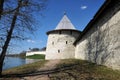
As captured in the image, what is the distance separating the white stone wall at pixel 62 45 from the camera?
25797 millimetres

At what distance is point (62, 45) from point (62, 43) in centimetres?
32

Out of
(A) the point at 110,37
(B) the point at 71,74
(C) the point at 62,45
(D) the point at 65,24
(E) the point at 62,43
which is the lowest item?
(B) the point at 71,74

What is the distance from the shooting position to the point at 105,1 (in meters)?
8.85

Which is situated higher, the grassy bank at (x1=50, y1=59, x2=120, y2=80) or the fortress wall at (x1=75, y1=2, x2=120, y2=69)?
the fortress wall at (x1=75, y1=2, x2=120, y2=69)

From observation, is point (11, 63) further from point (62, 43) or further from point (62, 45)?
point (62, 43)

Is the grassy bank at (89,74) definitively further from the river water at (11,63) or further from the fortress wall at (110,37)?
the river water at (11,63)

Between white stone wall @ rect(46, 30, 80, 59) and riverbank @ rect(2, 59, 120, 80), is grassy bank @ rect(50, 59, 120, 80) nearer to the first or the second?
riverbank @ rect(2, 59, 120, 80)

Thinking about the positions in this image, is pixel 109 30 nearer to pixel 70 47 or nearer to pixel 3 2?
pixel 3 2

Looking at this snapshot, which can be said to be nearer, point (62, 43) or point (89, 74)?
point (89, 74)

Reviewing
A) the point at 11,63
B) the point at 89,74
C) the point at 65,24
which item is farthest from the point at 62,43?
the point at 89,74

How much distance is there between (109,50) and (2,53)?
20.1ft

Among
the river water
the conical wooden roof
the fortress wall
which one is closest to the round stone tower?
the conical wooden roof

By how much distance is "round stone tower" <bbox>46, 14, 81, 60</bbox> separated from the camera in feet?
84.8

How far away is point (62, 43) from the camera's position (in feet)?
85.3
